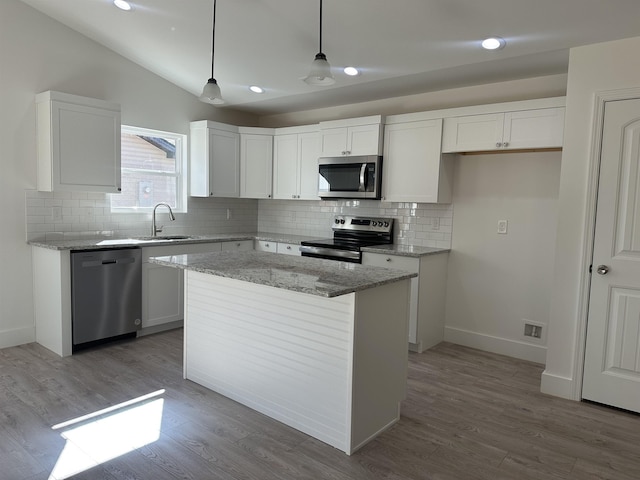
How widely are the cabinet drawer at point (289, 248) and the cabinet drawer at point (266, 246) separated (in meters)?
0.05

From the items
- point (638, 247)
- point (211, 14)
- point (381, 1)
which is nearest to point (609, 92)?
point (638, 247)

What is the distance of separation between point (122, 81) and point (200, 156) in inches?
43.1

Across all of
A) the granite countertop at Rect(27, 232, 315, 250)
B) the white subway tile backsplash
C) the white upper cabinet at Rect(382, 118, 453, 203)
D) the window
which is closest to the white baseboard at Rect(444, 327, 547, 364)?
the white subway tile backsplash

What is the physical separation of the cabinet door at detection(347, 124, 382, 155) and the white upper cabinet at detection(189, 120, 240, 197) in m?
1.54

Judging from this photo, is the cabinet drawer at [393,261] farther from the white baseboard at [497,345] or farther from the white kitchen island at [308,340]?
the white kitchen island at [308,340]

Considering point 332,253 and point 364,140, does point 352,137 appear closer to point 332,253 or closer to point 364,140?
point 364,140

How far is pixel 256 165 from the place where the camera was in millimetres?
5402

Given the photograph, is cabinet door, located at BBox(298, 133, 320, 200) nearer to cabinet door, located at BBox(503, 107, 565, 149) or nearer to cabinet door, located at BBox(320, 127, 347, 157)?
cabinet door, located at BBox(320, 127, 347, 157)

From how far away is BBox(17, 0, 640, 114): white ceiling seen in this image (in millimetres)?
2760

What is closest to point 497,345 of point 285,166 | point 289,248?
point 289,248

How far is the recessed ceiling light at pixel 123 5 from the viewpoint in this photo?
3.42 metres

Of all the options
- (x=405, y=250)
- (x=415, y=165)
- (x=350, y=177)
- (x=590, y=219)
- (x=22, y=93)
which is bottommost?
(x=405, y=250)

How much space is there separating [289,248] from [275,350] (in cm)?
228

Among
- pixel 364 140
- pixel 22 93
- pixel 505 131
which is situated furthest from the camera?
pixel 364 140
